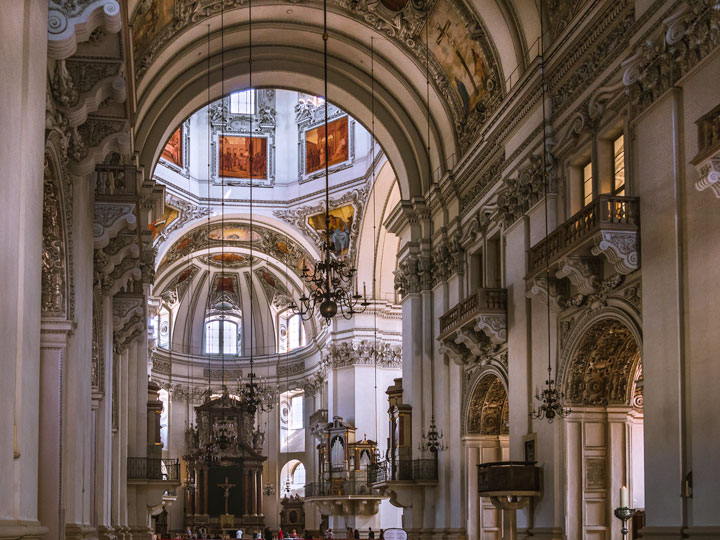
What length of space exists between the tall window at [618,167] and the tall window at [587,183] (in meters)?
0.88

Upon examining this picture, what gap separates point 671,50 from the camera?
12789mm

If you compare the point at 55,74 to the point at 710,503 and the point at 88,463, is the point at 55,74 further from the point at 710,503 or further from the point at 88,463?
the point at 710,503

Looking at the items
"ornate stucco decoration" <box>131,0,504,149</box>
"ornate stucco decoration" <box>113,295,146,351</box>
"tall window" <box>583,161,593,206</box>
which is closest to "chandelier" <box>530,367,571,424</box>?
"tall window" <box>583,161,593,206</box>

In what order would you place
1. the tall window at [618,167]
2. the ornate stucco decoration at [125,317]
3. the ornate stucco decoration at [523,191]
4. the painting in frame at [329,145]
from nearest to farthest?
the tall window at [618,167] < the ornate stucco decoration at [523,191] < the ornate stucco decoration at [125,317] < the painting in frame at [329,145]

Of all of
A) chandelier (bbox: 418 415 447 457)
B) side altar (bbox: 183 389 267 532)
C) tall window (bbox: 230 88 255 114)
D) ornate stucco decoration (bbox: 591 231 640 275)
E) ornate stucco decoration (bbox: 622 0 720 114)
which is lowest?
side altar (bbox: 183 389 267 532)

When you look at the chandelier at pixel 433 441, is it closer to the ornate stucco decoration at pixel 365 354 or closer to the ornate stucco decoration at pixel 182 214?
the ornate stucco decoration at pixel 365 354

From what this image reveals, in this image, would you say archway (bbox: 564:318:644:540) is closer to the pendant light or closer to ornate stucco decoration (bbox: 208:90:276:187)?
the pendant light

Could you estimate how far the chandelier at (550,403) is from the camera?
15547mm

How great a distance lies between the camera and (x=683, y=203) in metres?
12.5

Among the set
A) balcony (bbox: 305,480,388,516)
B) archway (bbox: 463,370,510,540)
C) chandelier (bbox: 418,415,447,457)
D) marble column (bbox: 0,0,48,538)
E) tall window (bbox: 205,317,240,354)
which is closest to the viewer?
marble column (bbox: 0,0,48,538)

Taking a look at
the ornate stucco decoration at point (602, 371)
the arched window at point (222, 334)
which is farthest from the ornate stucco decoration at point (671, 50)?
the arched window at point (222, 334)

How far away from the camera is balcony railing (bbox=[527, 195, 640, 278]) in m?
13.6

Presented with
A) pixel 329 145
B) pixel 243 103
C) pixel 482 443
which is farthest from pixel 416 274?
pixel 243 103

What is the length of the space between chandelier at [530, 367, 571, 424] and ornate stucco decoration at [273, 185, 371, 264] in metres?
17.9
